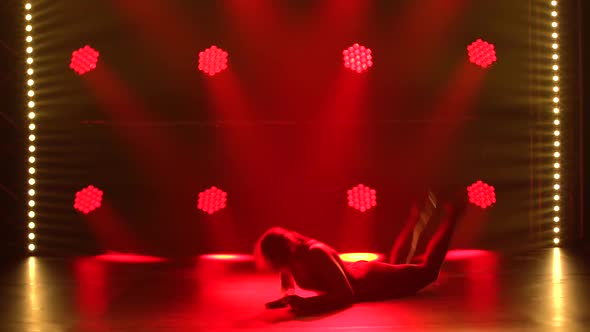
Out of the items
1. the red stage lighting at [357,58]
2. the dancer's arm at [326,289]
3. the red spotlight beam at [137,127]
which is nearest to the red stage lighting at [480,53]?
the red stage lighting at [357,58]

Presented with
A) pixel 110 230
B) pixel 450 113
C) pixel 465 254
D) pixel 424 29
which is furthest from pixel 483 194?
pixel 110 230

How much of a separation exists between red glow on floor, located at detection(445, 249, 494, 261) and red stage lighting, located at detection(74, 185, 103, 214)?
7.99 ft

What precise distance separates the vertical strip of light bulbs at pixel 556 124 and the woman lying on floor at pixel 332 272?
1.68 m

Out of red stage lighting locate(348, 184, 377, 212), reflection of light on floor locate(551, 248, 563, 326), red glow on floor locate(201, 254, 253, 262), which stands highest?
red stage lighting locate(348, 184, 377, 212)

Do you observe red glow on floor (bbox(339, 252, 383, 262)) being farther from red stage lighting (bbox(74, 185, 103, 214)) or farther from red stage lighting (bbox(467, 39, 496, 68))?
red stage lighting (bbox(74, 185, 103, 214))

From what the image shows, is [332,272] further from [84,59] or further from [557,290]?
[84,59]

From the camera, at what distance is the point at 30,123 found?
4.89m

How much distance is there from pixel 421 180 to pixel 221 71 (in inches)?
63.1

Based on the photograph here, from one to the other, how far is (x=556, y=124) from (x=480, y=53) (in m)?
0.74

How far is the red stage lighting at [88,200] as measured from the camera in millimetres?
4930

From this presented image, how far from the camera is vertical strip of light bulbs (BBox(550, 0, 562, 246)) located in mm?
4906

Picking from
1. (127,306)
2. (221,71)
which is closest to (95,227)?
(221,71)

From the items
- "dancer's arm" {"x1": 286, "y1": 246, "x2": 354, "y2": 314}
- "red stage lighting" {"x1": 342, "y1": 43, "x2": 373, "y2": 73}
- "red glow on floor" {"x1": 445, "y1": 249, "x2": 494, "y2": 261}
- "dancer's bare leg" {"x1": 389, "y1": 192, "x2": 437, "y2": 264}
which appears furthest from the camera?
"red stage lighting" {"x1": 342, "y1": 43, "x2": 373, "y2": 73}

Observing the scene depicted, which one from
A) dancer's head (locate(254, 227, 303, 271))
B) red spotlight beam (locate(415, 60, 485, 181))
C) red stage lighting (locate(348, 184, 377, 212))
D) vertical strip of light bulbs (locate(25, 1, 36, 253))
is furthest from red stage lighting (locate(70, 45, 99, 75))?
dancer's head (locate(254, 227, 303, 271))
